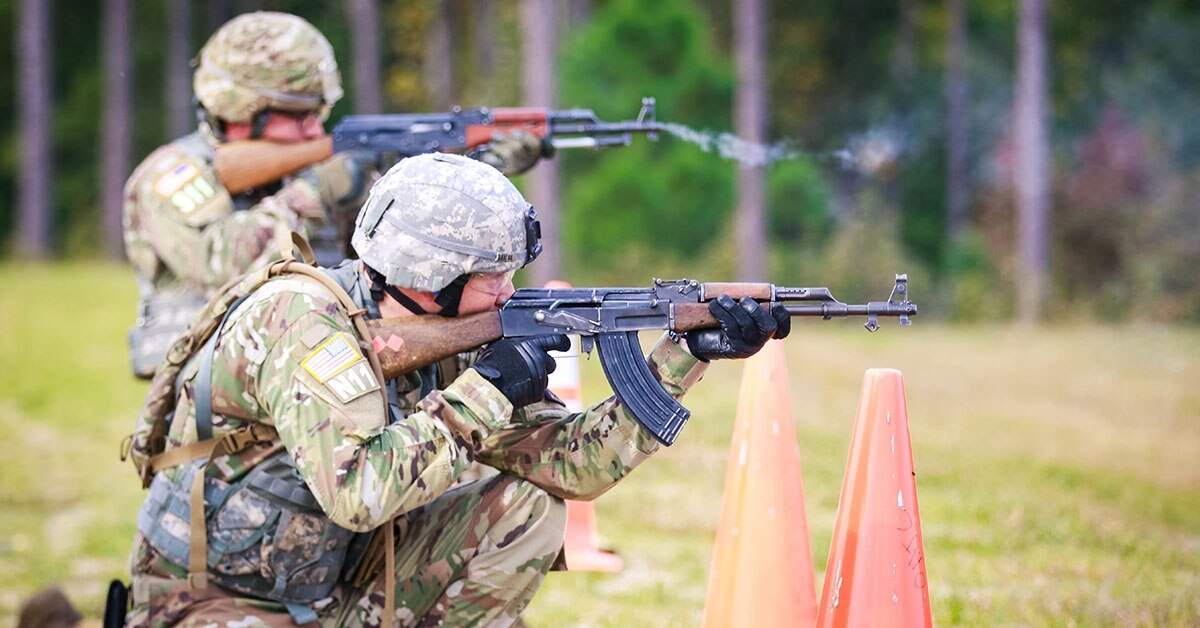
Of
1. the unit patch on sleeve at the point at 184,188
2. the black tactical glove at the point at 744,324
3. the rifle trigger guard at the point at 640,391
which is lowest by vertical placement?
the rifle trigger guard at the point at 640,391

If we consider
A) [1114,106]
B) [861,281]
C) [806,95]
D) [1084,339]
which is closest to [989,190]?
[1114,106]

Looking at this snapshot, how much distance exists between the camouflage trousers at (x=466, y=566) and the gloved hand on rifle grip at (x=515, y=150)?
85.8 inches

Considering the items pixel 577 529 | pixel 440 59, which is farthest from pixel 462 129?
pixel 440 59

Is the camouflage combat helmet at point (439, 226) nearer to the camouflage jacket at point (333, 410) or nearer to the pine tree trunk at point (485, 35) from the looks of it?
the camouflage jacket at point (333, 410)

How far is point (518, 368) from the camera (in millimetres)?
3826

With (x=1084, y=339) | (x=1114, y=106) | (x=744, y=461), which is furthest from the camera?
(x=1114, y=106)

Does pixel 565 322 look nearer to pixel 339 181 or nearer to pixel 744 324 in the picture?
pixel 744 324

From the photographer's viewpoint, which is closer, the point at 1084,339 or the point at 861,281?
the point at 1084,339

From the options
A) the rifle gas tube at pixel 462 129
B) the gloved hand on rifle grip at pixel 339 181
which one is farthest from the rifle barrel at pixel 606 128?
the gloved hand on rifle grip at pixel 339 181

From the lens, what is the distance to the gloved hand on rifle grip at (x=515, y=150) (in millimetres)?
6156

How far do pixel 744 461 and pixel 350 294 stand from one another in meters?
1.47

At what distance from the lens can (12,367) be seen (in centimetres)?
1466

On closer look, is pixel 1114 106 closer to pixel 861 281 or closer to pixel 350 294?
pixel 861 281

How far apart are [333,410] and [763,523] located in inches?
62.8
